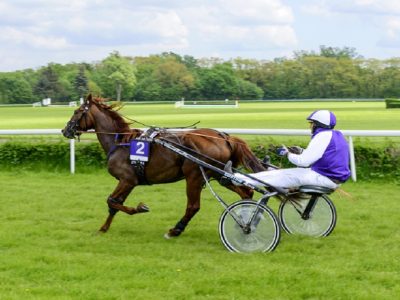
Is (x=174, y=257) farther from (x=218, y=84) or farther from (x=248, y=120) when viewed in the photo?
(x=218, y=84)

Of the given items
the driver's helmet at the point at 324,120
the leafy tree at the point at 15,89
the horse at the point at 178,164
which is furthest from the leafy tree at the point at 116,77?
the driver's helmet at the point at 324,120

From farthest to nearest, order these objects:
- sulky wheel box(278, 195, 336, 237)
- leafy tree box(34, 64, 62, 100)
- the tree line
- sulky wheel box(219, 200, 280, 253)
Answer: the tree line
leafy tree box(34, 64, 62, 100)
sulky wheel box(278, 195, 336, 237)
sulky wheel box(219, 200, 280, 253)

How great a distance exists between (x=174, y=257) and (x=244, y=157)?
150 centimetres

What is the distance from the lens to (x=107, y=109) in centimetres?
767

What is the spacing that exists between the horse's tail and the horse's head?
5.62 feet

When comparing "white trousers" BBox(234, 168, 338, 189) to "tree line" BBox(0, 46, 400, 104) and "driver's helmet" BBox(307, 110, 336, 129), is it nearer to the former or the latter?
"driver's helmet" BBox(307, 110, 336, 129)

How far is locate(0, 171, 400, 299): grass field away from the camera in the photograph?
4973 millimetres

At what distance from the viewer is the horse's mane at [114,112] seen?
7559mm

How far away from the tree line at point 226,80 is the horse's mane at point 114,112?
63.7 meters

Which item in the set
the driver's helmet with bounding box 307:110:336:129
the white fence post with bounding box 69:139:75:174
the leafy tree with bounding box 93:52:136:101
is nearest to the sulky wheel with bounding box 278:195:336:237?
the driver's helmet with bounding box 307:110:336:129

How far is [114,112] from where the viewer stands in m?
7.65

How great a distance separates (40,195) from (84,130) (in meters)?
2.40

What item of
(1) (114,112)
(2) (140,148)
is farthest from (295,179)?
(1) (114,112)

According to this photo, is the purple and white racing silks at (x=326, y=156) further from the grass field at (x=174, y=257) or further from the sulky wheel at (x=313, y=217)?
the grass field at (x=174, y=257)
